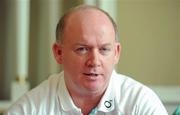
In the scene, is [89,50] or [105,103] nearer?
[89,50]

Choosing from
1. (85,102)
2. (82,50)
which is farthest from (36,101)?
(82,50)

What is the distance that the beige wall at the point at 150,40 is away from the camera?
7.35ft

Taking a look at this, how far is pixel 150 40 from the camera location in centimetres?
226

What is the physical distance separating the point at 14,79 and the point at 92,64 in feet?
3.24

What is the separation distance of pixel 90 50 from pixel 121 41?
3.05ft

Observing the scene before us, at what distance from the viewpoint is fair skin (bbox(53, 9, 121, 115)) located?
1.33 m

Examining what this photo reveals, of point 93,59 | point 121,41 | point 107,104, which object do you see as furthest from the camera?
point 121,41

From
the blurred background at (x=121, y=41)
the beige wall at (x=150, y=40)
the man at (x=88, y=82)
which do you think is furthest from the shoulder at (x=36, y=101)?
the beige wall at (x=150, y=40)

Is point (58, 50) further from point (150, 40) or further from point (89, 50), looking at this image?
point (150, 40)

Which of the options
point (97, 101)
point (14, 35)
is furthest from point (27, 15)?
point (97, 101)

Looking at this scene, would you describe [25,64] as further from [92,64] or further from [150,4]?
[92,64]

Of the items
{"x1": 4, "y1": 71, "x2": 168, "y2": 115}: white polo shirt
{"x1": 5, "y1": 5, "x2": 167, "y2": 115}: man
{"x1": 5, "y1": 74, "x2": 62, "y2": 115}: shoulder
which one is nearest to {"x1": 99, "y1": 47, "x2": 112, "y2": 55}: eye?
{"x1": 5, "y1": 5, "x2": 167, "y2": 115}: man

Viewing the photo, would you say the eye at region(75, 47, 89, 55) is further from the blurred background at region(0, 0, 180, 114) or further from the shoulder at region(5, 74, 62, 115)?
the blurred background at region(0, 0, 180, 114)

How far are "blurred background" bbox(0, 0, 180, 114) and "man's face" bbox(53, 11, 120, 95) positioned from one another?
0.78m
